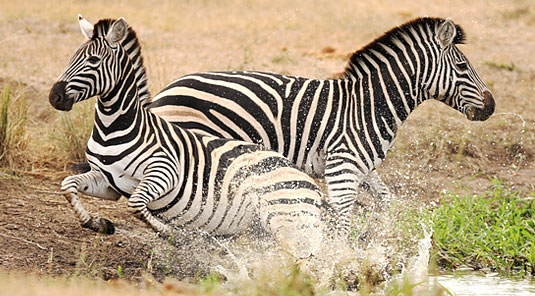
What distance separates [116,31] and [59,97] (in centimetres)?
68

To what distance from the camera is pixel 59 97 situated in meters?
5.52

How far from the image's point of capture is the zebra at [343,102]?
667 centimetres

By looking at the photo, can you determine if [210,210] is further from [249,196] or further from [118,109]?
[118,109]

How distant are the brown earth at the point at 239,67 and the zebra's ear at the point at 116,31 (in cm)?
155

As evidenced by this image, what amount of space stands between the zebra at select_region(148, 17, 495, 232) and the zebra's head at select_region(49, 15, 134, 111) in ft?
2.77

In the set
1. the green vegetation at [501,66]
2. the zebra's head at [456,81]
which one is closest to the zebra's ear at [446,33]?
the zebra's head at [456,81]

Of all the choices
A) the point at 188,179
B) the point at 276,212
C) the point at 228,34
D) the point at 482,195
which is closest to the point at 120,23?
the point at 188,179

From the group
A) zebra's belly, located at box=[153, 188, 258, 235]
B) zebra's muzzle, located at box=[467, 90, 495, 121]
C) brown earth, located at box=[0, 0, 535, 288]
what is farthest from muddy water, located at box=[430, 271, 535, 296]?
zebra's belly, located at box=[153, 188, 258, 235]

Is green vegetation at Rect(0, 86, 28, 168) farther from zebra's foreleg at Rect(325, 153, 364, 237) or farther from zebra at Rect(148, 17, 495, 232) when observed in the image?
zebra's foreleg at Rect(325, 153, 364, 237)

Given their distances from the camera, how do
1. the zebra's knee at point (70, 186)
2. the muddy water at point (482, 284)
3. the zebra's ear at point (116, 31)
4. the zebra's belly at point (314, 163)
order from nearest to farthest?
the zebra's knee at point (70, 186) → the zebra's ear at point (116, 31) → the muddy water at point (482, 284) → the zebra's belly at point (314, 163)

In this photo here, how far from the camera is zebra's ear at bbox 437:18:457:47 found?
693 cm

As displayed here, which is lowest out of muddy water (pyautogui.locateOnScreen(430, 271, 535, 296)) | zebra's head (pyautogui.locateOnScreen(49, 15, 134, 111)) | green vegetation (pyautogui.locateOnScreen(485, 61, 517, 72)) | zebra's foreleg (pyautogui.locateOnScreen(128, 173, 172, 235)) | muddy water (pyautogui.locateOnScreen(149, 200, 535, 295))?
muddy water (pyautogui.locateOnScreen(430, 271, 535, 296))

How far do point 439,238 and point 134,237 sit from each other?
2.75 m

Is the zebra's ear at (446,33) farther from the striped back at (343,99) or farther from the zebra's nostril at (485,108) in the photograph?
the zebra's nostril at (485,108)
